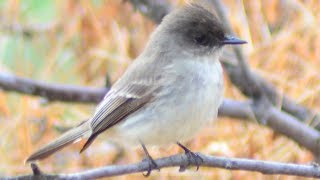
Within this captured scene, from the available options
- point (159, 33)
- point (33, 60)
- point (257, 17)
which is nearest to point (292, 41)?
point (257, 17)

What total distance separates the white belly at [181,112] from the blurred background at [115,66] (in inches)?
30.2

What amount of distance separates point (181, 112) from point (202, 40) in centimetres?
40

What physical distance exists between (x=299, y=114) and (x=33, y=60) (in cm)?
156

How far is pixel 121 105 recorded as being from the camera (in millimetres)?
3330

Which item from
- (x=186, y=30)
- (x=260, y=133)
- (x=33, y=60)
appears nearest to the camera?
(x=186, y=30)

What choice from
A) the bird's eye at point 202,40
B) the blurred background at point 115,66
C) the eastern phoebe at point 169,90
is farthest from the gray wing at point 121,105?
the blurred background at point 115,66

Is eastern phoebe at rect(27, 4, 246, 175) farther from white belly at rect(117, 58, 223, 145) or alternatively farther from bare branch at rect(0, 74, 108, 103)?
bare branch at rect(0, 74, 108, 103)

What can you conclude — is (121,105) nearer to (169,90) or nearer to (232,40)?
(169,90)

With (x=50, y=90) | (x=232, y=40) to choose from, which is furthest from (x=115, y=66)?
(x=232, y=40)

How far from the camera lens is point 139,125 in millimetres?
3219

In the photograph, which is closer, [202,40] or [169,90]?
[169,90]

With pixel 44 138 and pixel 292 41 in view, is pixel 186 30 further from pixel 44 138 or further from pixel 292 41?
pixel 44 138

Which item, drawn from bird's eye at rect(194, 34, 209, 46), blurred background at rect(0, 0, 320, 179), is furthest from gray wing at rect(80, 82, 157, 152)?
blurred background at rect(0, 0, 320, 179)

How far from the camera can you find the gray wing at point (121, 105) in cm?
327
